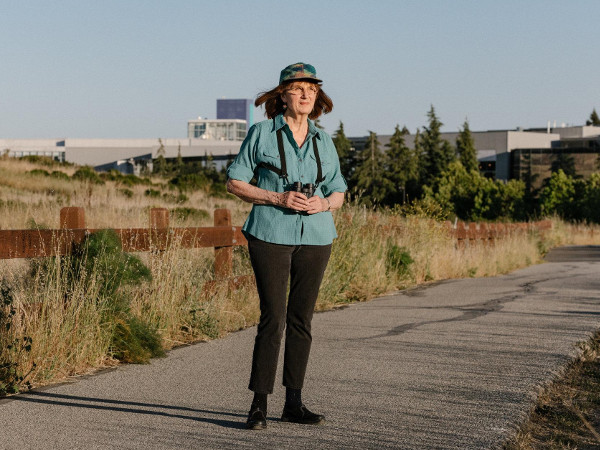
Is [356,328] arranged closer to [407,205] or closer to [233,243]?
[233,243]

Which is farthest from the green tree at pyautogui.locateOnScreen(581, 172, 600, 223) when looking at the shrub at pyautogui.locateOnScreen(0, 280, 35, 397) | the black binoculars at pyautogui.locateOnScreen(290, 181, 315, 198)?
the black binoculars at pyautogui.locateOnScreen(290, 181, 315, 198)

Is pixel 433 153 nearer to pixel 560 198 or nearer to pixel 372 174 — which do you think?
pixel 372 174

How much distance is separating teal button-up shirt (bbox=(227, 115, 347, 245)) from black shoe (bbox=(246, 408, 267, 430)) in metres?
0.95

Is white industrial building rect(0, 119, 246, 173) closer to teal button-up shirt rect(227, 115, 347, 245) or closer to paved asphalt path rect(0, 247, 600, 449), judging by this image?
paved asphalt path rect(0, 247, 600, 449)

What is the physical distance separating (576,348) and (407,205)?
1052cm

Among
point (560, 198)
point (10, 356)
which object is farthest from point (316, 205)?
point (560, 198)

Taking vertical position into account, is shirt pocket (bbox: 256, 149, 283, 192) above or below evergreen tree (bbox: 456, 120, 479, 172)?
below

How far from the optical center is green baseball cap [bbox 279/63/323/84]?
16.5 feet

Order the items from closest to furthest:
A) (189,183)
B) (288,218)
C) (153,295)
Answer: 1. (288,218)
2. (153,295)
3. (189,183)

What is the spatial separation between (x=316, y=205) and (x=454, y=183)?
6983 centimetres

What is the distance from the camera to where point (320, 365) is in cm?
712

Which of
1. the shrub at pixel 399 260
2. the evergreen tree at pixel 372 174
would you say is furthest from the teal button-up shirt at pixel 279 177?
the evergreen tree at pixel 372 174

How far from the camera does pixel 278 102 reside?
206 inches

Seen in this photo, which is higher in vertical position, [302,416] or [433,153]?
[433,153]
